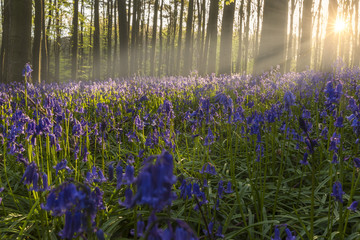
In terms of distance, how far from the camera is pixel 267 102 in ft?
14.5

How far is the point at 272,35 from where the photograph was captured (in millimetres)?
10609

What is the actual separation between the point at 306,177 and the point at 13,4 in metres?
7.84

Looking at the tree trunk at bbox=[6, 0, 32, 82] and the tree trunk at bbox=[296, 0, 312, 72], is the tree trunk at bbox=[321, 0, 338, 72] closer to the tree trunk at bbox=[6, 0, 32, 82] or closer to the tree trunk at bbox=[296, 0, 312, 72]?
the tree trunk at bbox=[296, 0, 312, 72]

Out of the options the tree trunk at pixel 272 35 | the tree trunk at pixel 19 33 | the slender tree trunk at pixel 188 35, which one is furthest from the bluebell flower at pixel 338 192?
the slender tree trunk at pixel 188 35

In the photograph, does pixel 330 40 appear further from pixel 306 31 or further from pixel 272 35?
pixel 306 31

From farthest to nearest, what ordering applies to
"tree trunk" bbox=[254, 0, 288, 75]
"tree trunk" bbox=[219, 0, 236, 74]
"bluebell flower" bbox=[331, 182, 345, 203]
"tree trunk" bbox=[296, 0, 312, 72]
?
"tree trunk" bbox=[219, 0, 236, 74]
"tree trunk" bbox=[296, 0, 312, 72]
"tree trunk" bbox=[254, 0, 288, 75]
"bluebell flower" bbox=[331, 182, 345, 203]

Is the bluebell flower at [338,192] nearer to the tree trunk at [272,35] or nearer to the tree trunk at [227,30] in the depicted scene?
the tree trunk at [272,35]

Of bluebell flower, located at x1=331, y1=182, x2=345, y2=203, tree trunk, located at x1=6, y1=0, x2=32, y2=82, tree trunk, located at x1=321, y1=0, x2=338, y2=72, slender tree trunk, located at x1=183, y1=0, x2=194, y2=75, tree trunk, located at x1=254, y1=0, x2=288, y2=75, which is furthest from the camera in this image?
slender tree trunk, located at x1=183, y1=0, x2=194, y2=75

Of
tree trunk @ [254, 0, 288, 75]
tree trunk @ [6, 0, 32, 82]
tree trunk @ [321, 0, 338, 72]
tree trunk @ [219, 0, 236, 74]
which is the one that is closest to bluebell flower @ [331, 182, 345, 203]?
tree trunk @ [6, 0, 32, 82]

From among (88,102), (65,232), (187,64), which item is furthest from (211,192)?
(187,64)

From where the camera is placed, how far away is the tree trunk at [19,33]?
7281mm

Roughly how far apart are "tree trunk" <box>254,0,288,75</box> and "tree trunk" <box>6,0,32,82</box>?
706cm

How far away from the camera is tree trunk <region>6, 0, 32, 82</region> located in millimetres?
7281

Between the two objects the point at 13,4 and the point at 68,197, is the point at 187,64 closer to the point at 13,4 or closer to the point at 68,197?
the point at 13,4
